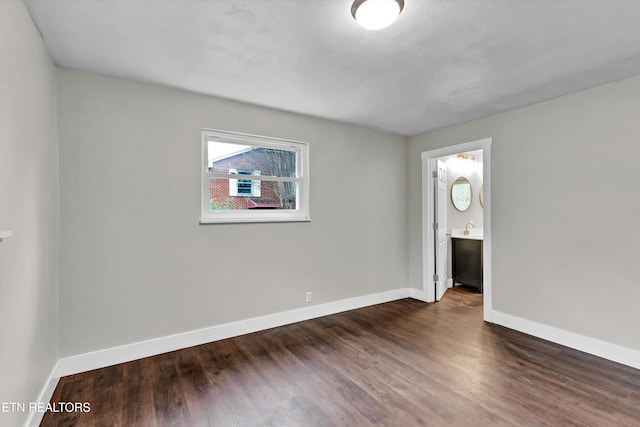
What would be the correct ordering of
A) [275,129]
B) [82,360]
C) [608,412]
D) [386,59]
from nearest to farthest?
1. [608,412]
2. [386,59]
3. [82,360]
4. [275,129]

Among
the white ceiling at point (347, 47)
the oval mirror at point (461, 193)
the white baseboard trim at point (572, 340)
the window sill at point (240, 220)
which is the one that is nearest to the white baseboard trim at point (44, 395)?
A: the window sill at point (240, 220)

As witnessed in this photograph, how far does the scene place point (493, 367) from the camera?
8.11ft

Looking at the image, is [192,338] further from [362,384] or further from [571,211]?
[571,211]

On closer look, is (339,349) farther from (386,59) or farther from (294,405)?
(386,59)

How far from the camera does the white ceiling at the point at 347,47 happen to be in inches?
66.9

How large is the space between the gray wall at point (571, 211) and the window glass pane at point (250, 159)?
230 centimetres

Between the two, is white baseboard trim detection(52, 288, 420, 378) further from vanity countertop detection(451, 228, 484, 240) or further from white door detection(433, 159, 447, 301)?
vanity countertop detection(451, 228, 484, 240)

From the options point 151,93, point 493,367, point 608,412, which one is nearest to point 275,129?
point 151,93

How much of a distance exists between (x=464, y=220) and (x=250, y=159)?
3952mm

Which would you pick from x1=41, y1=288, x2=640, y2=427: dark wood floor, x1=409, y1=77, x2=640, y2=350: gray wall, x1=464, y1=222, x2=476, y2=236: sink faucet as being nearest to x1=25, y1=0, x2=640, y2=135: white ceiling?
x1=409, y1=77, x2=640, y2=350: gray wall

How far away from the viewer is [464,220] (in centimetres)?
532

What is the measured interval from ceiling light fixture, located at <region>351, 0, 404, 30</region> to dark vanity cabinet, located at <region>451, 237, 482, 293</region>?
3.99 m

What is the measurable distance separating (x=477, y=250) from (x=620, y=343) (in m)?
2.25

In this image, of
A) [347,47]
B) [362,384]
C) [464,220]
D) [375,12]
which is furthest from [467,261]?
[375,12]
